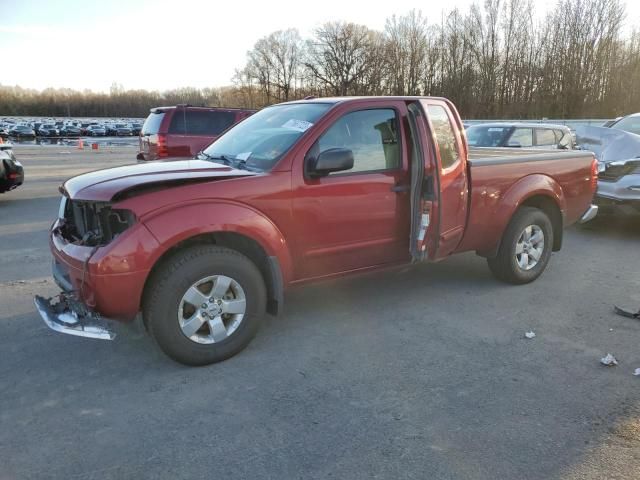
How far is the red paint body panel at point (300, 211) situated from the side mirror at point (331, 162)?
0.32ft

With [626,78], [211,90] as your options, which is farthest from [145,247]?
[211,90]

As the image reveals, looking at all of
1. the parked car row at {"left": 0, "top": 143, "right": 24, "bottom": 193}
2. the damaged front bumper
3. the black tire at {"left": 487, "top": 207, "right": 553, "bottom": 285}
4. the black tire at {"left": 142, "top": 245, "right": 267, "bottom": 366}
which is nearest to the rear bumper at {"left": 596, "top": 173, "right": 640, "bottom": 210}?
the black tire at {"left": 487, "top": 207, "right": 553, "bottom": 285}

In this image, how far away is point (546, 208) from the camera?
5.72m

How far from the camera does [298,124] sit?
421 cm

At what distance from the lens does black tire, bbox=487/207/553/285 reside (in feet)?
17.2

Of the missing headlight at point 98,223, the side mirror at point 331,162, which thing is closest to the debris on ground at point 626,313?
the side mirror at point 331,162

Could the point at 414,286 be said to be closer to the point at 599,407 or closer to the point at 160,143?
the point at 599,407

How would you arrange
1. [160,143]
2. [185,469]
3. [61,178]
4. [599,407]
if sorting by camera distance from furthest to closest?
[61,178] → [160,143] → [599,407] → [185,469]

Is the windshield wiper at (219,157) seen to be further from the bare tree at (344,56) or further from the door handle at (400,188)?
the bare tree at (344,56)

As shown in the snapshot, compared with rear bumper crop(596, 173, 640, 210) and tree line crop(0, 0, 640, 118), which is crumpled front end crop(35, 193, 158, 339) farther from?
tree line crop(0, 0, 640, 118)

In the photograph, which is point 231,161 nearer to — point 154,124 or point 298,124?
→ point 298,124

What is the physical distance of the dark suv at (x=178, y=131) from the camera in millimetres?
11703

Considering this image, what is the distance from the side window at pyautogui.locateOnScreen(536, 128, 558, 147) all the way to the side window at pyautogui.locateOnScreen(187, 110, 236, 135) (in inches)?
282

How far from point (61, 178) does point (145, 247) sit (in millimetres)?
13604
